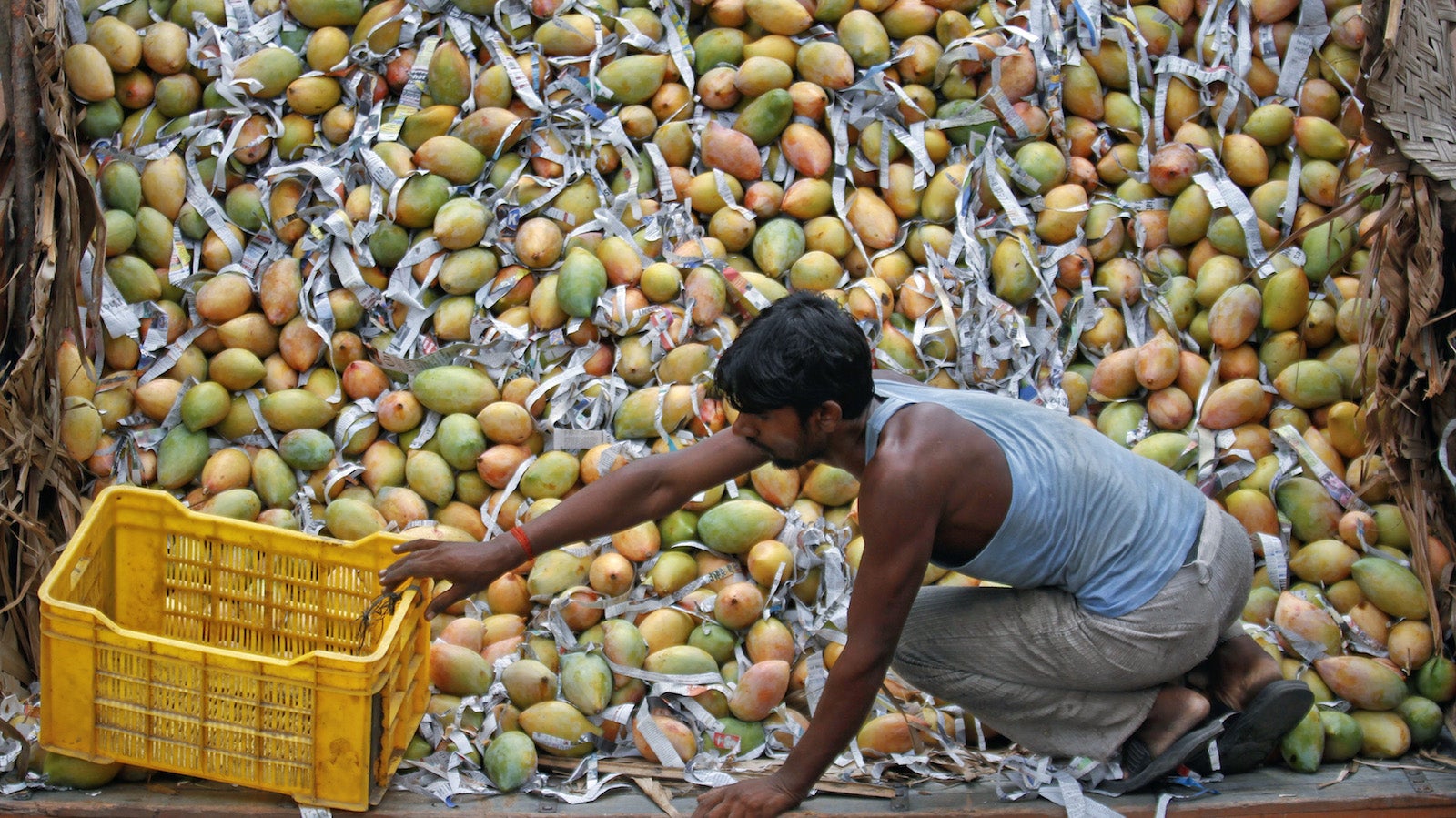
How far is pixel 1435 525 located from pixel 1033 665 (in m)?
0.96

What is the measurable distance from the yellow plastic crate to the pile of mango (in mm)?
252

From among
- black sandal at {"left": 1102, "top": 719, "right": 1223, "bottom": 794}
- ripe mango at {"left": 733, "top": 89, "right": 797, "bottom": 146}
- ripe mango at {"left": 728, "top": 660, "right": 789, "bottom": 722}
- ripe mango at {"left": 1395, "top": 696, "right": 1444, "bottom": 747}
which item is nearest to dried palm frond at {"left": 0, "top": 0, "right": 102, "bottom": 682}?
ripe mango at {"left": 728, "top": 660, "right": 789, "bottom": 722}

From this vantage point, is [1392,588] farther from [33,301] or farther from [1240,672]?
[33,301]

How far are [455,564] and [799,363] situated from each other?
0.64m

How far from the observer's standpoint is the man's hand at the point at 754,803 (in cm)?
178

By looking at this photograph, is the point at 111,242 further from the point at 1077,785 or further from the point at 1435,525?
the point at 1435,525

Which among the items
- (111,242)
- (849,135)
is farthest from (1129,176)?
(111,242)

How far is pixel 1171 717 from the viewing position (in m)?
2.03

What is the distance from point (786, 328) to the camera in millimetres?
1680

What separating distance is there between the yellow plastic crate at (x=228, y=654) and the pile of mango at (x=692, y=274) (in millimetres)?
252

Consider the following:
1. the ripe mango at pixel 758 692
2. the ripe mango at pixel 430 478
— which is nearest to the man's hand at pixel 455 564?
the ripe mango at pixel 758 692

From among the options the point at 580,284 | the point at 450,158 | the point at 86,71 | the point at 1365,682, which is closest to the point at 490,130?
the point at 450,158

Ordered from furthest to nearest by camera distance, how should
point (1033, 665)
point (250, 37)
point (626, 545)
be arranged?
point (250, 37)
point (626, 545)
point (1033, 665)

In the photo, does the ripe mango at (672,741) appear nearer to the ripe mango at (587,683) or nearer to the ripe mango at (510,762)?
the ripe mango at (587,683)
